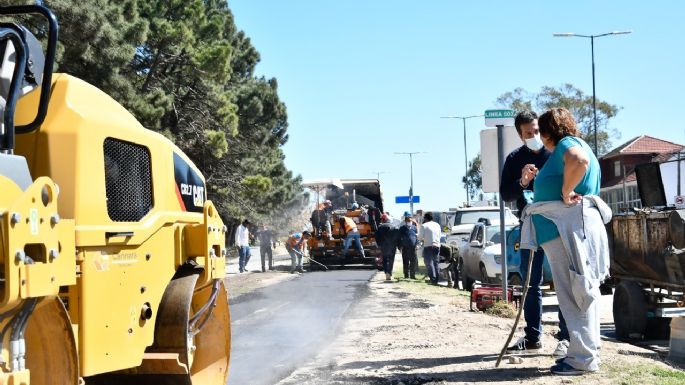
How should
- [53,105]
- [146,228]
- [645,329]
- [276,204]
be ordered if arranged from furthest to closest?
[276,204] < [645,329] < [146,228] < [53,105]

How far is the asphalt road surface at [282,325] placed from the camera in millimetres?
7579

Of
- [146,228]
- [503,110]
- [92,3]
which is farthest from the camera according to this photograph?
[92,3]

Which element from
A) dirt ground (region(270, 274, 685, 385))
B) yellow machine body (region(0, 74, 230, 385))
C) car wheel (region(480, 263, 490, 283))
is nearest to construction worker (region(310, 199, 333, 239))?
car wheel (region(480, 263, 490, 283))

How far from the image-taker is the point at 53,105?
4332 mm

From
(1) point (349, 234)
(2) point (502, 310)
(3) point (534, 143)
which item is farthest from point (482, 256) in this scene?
(3) point (534, 143)

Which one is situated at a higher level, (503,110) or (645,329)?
(503,110)

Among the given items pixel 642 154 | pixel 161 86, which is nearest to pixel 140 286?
pixel 161 86

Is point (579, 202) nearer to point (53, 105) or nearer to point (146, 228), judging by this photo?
point (146, 228)

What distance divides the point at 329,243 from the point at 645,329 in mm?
17890

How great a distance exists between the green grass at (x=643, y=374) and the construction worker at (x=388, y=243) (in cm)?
1526

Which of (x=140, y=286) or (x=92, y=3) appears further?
(x=92, y=3)

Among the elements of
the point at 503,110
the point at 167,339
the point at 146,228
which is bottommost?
the point at 167,339

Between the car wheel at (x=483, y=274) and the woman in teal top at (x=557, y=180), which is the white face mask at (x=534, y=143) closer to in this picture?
the woman in teal top at (x=557, y=180)

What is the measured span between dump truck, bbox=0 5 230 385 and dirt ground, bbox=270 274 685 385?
1.67m
